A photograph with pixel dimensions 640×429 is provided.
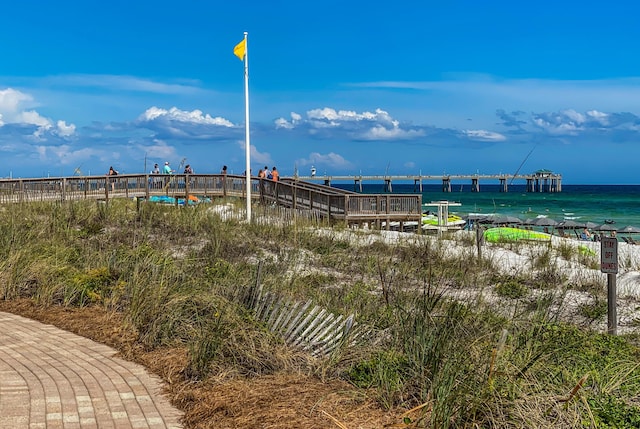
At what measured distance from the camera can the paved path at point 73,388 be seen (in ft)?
17.3

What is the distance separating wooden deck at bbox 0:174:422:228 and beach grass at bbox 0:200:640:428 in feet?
31.6

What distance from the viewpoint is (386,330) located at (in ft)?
21.9

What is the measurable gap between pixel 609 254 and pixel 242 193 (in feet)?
83.5

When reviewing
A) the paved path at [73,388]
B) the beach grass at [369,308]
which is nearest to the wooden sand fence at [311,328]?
the beach grass at [369,308]

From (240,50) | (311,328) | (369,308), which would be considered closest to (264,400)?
(311,328)

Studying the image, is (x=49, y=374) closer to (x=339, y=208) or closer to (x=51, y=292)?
(x=51, y=292)

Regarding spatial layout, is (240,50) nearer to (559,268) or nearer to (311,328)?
(559,268)

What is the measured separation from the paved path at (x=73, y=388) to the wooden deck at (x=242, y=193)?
17843 mm

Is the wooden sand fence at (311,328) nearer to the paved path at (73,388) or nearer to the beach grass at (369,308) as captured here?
the beach grass at (369,308)

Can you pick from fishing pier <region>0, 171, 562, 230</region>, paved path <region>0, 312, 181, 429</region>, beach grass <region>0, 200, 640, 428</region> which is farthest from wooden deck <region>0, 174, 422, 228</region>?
paved path <region>0, 312, 181, 429</region>

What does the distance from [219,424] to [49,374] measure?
85.7 inches

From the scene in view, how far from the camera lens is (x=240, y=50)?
25016 mm

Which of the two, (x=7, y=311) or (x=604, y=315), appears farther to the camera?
(x=604, y=315)

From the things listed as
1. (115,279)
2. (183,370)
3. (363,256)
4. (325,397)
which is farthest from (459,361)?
(363,256)
